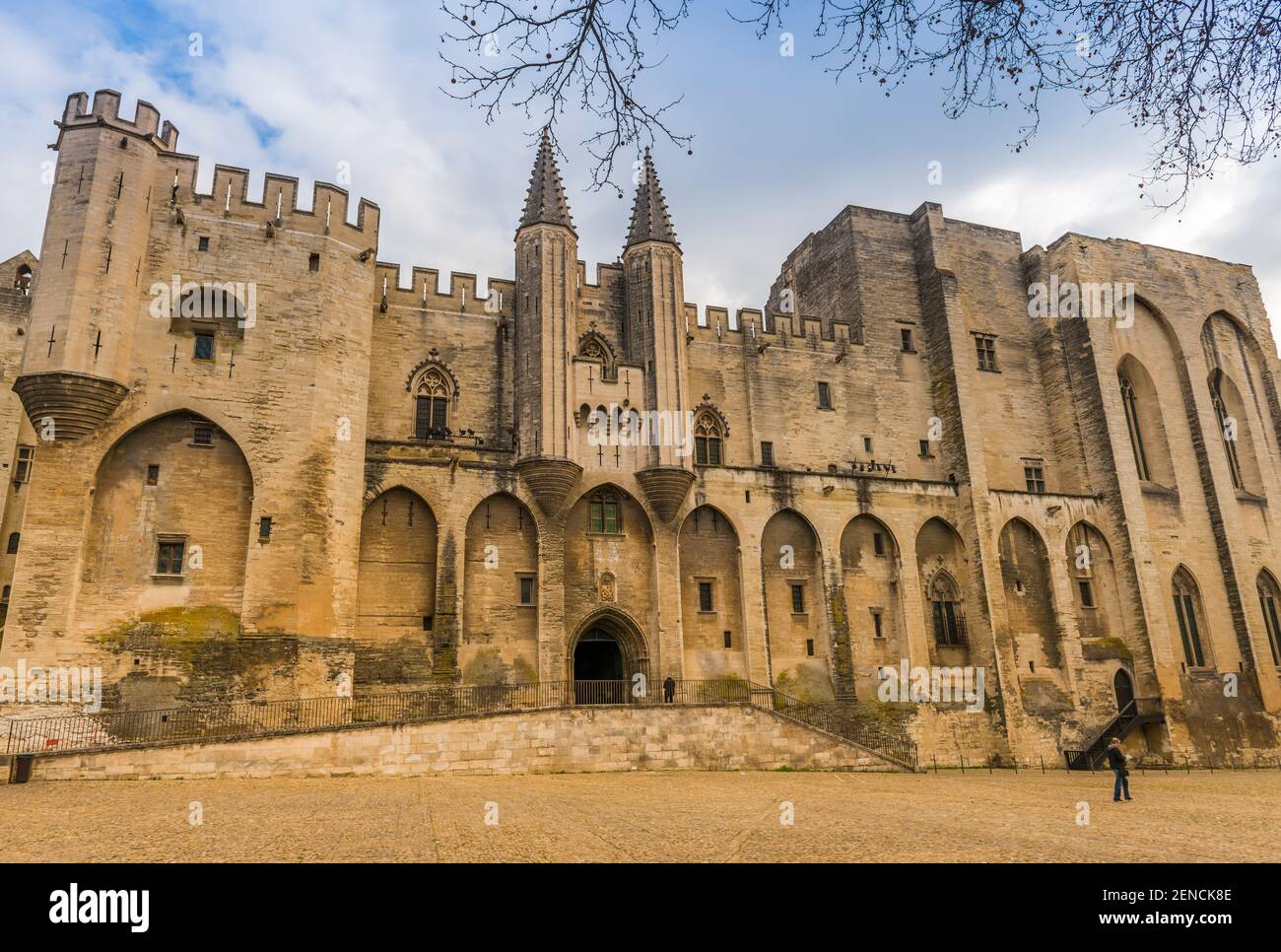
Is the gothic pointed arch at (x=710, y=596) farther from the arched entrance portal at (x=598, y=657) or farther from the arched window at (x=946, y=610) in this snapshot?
the arched window at (x=946, y=610)

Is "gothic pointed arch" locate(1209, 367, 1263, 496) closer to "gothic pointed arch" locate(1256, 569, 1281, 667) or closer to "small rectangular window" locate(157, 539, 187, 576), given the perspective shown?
"gothic pointed arch" locate(1256, 569, 1281, 667)

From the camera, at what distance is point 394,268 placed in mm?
27562

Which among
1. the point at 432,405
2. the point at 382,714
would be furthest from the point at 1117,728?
the point at 432,405

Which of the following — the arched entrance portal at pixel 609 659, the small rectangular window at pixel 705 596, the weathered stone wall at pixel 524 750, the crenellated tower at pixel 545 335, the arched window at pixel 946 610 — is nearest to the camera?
the weathered stone wall at pixel 524 750

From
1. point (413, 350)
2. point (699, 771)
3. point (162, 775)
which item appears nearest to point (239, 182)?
point (413, 350)

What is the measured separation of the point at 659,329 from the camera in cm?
2836

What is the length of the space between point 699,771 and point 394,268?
59.9ft

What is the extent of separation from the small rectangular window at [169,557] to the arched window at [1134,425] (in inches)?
1368

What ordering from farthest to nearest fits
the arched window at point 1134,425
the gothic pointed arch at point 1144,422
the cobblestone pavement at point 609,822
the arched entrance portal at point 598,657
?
the arched window at point 1134,425, the gothic pointed arch at point 1144,422, the arched entrance portal at point 598,657, the cobblestone pavement at point 609,822

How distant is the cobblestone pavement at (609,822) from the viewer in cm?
949

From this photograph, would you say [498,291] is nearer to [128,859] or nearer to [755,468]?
[755,468]

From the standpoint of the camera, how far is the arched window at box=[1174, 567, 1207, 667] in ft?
105

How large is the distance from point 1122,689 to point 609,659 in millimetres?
18921

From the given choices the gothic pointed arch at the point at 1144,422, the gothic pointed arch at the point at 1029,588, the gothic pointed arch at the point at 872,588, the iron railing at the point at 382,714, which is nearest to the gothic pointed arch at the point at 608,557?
the iron railing at the point at 382,714
